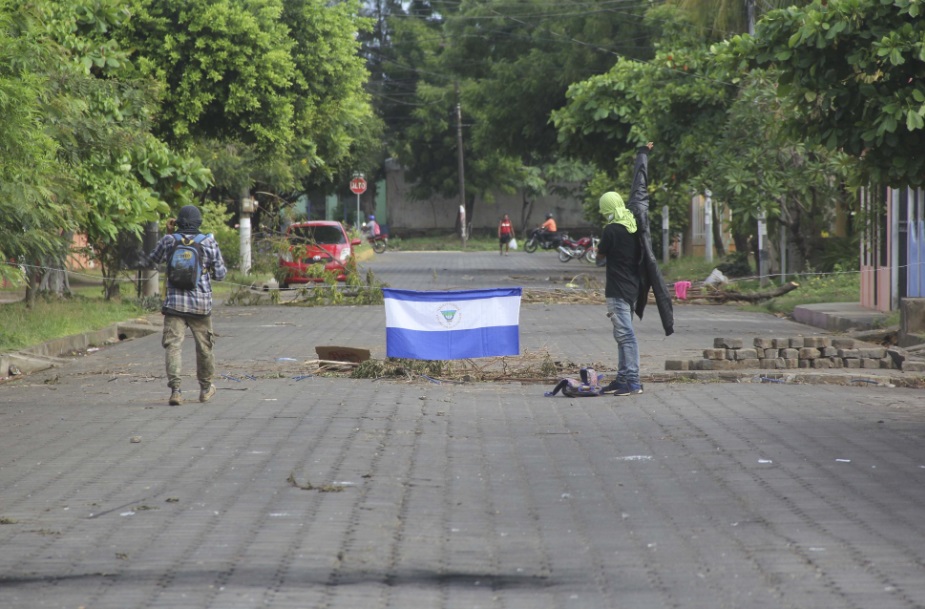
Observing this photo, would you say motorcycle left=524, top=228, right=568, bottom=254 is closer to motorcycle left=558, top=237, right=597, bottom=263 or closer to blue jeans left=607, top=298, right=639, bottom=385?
motorcycle left=558, top=237, right=597, bottom=263

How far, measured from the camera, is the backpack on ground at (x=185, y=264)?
10789 millimetres

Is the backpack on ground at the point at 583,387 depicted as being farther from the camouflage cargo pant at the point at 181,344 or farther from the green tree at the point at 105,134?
the green tree at the point at 105,134

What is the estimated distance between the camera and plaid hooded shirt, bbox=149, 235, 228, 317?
35.7 feet

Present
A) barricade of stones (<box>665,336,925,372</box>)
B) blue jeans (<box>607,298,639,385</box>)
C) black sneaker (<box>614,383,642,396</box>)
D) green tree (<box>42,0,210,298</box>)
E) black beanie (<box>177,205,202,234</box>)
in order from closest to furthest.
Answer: black beanie (<box>177,205,202,234</box>), blue jeans (<box>607,298,639,385</box>), black sneaker (<box>614,383,642,396</box>), barricade of stones (<box>665,336,925,372</box>), green tree (<box>42,0,210,298</box>)

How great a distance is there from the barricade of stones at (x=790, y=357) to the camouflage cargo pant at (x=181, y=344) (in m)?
4.66

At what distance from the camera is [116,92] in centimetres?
1742

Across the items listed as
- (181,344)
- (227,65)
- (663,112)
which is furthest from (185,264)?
(663,112)

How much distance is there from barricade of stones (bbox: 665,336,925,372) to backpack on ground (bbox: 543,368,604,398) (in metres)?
1.79

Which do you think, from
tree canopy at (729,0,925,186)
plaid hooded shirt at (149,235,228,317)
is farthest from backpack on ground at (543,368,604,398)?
tree canopy at (729,0,925,186)

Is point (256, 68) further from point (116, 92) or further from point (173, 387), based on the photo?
point (173, 387)

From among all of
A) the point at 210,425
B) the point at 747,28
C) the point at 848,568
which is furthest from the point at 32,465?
the point at 747,28

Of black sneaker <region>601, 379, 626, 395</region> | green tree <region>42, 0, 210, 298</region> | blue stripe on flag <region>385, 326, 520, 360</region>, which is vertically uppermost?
green tree <region>42, 0, 210, 298</region>

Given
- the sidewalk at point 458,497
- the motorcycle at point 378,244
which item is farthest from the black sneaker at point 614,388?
the motorcycle at point 378,244

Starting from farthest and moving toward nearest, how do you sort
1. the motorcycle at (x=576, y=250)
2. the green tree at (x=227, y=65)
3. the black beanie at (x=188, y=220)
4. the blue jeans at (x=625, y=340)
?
the motorcycle at (x=576, y=250) → the green tree at (x=227, y=65) → the blue jeans at (x=625, y=340) → the black beanie at (x=188, y=220)
